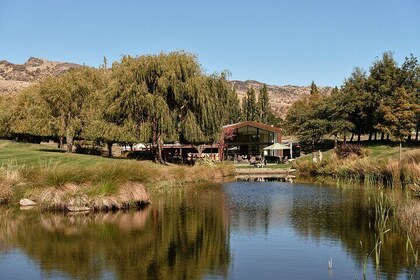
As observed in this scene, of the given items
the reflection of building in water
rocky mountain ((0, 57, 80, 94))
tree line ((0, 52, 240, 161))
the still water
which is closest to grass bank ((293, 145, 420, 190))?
the reflection of building in water

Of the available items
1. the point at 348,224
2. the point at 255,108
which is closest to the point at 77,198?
the point at 348,224

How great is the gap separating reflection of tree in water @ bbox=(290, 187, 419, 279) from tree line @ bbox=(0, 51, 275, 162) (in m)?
14.7

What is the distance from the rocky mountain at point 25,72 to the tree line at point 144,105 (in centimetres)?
7931

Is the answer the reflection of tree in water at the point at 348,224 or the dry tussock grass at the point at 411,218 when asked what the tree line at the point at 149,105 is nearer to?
the reflection of tree in water at the point at 348,224

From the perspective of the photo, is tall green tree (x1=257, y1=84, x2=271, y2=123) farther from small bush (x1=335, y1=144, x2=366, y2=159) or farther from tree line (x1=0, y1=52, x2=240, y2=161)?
small bush (x1=335, y1=144, x2=366, y2=159)

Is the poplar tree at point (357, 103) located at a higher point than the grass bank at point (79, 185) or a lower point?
higher

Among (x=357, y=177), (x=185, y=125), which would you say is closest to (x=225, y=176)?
(x=185, y=125)

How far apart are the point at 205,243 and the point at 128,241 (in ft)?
6.63

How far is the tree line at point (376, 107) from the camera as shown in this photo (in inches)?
1913

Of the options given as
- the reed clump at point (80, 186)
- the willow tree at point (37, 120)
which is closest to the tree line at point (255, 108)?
the willow tree at point (37, 120)

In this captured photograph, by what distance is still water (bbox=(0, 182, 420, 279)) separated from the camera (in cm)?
977

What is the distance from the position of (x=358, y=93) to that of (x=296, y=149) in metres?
11.1

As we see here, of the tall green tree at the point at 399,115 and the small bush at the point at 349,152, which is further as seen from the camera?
the tall green tree at the point at 399,115

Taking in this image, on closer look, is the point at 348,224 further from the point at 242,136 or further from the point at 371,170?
the point at 242,136
